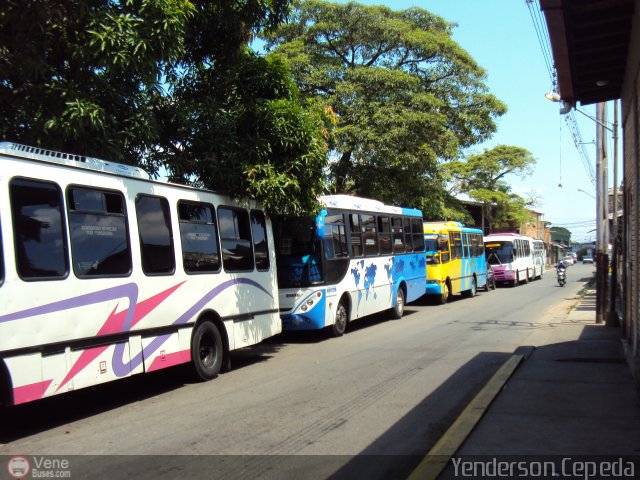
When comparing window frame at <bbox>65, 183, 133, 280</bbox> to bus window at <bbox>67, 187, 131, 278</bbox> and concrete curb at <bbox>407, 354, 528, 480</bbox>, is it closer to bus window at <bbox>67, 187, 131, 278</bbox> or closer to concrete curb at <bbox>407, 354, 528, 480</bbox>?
bus window at <bbox>67, 187, 131, 278</bbox>

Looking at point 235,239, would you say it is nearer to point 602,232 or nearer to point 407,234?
point 407,234

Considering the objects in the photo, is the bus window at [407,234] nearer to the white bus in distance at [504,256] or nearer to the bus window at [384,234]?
the bus window at [384,234]

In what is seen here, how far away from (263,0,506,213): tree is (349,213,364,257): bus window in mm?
7146

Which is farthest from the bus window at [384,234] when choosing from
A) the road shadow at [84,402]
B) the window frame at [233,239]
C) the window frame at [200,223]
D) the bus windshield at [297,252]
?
the window frame at [200,223]

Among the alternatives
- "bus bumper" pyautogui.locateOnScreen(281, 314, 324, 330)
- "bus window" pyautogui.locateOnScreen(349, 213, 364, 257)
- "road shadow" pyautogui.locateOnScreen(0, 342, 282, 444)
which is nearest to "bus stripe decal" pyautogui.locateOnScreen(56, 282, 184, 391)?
"road shadow" pyautogui.locateOnScreen(0, 342, 282, 444)

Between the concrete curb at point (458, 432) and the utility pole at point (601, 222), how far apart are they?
7998 millimetres

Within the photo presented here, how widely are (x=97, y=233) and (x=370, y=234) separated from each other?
30.9 feet

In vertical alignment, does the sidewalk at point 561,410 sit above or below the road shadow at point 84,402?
below

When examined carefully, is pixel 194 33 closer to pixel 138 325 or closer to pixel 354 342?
pixel 138 325

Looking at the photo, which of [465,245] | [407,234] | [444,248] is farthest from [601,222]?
[465,245]

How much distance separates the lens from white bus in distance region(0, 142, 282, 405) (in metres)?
6.10

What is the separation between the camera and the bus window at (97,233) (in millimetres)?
6914

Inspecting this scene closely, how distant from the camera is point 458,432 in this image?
19.5 feet

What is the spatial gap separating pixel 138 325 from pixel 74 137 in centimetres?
273
